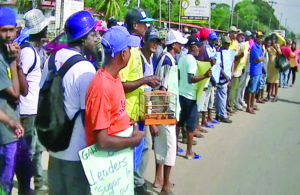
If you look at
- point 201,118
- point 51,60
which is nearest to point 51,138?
point 51,60

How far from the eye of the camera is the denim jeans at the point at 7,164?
341 centimetres

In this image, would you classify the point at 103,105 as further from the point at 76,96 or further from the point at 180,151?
the point at 180,151

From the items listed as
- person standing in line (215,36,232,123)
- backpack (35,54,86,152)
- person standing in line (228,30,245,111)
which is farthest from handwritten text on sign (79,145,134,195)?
person standing in line (228,30,245,111)

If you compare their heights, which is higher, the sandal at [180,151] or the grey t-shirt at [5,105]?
the grey t-shirt at [5,105]

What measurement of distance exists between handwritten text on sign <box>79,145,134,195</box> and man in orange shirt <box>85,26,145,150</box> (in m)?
0.06

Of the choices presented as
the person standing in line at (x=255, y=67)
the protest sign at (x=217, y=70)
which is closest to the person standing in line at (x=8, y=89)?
the protest sign at (x=217, y=70)

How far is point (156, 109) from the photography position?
391 cm

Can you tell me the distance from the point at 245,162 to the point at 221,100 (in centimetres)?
276

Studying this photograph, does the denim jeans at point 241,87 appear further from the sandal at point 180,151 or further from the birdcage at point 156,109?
the birdcage at point 156,109

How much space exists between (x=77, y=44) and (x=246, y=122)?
6.87 metres

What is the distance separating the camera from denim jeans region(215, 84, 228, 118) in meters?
8.86

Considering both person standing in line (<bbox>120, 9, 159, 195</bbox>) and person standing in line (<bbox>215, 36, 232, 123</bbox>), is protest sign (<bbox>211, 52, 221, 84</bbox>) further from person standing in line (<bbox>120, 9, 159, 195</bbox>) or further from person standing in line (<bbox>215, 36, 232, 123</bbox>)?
person standing in line (<bbox>120, 9, 159, 195</bbox>)

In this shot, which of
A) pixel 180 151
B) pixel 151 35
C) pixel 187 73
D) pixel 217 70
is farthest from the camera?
pixel 217 70

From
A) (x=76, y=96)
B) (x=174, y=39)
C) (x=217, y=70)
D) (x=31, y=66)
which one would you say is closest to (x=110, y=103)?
(x=76, y=96)
